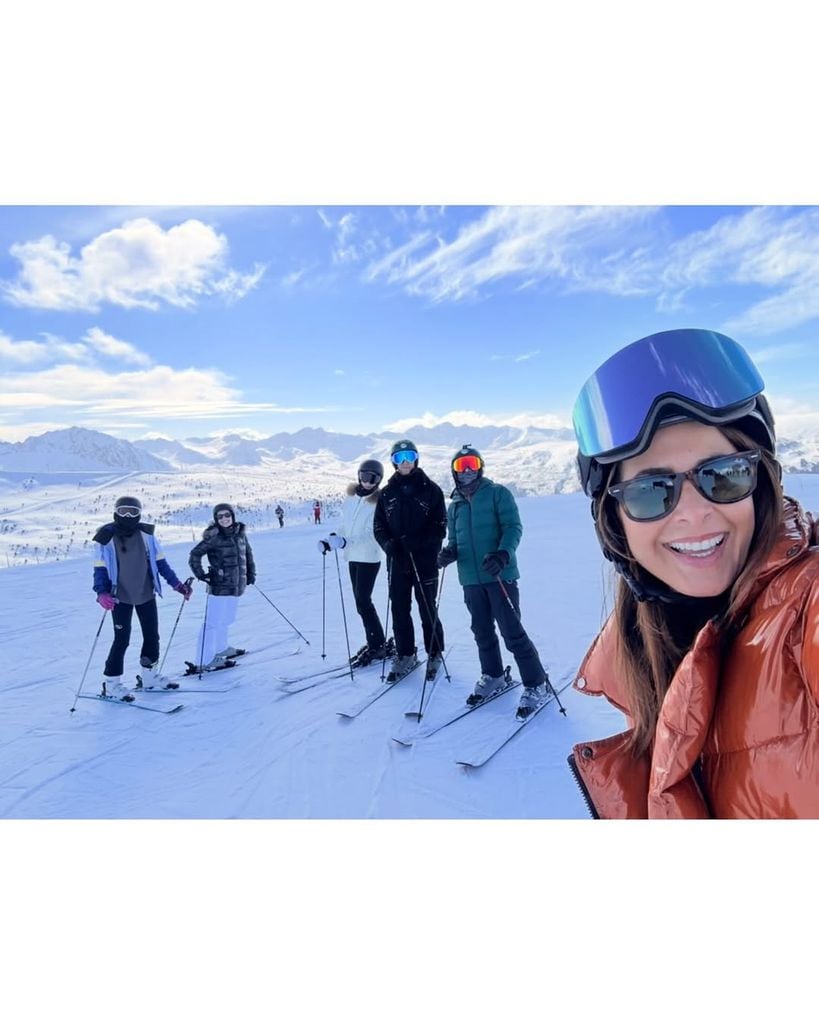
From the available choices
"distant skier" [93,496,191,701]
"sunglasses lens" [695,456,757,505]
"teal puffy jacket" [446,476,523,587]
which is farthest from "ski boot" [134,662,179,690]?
"sunglasses lens" [695,456,757,505]

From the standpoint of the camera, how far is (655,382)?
1221 millimetres

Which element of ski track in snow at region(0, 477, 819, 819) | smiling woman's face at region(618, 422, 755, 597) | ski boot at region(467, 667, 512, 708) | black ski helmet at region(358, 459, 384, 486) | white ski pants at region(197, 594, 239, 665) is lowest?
ski track in snow at region(0, 477, 819, 819)

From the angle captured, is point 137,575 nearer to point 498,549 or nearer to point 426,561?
point 426,561

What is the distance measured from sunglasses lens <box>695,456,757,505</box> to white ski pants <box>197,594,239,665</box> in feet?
14.7

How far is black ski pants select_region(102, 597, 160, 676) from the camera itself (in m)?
4.21

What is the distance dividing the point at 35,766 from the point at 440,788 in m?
2.62

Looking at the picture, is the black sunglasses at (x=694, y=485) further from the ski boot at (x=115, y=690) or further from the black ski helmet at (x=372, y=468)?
the ski boot at (x=115, y=690)

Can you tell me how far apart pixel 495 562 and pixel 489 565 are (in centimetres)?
5

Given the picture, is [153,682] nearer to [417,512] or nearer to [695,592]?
[417,512]

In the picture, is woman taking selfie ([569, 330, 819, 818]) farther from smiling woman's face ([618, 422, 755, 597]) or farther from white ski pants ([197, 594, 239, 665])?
white ski pants ([197, 594, 239, 665])

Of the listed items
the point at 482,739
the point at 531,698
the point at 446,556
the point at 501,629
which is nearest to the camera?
the point at 482,739

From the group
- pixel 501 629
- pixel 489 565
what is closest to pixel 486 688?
pixel 501 629

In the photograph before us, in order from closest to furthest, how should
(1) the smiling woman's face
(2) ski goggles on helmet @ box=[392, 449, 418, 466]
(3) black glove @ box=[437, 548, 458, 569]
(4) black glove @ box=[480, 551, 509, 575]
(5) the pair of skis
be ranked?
(1) the smiling woman's face, (5) the pair of skis, (4) black glove @ box=[480, 551, 509, 575], (3) black glove @ box=[437, 548, 458, 569], (2) ski goggles on helmet @ box=[392, 449, 418, 466]

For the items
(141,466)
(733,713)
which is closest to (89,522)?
(141,466)
